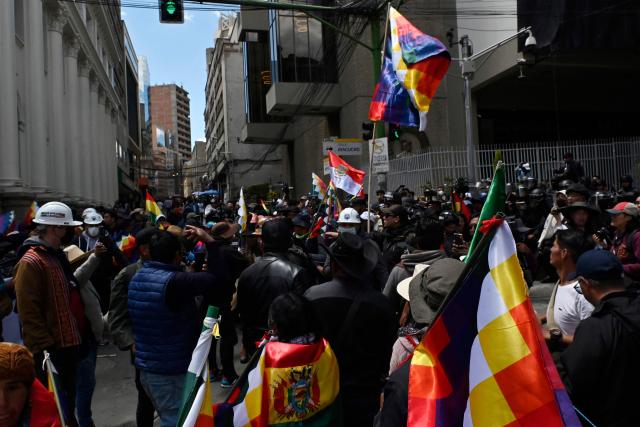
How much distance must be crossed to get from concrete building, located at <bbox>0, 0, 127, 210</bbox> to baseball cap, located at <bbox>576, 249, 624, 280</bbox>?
15.6m

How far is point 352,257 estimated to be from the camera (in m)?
3.17

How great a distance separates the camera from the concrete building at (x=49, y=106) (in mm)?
15031

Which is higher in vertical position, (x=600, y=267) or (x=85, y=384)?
(x=600, y=267)

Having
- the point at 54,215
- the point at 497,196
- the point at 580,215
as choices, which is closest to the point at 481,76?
the point at 580,215

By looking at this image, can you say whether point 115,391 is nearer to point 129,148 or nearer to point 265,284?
point 265,284

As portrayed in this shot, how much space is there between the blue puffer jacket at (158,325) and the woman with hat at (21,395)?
138 centimetres

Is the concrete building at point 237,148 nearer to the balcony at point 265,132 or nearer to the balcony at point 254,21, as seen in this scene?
the balcony at point 265,132

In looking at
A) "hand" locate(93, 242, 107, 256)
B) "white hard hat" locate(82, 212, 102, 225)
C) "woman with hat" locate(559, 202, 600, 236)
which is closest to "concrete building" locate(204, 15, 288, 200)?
"white hard hat" locate(82, 212, 102, 225)

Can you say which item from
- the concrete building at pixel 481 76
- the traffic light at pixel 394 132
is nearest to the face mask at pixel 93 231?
the traffic light at pixel 394 132

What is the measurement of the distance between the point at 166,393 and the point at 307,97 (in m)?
23.3

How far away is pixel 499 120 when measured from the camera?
97.2ft

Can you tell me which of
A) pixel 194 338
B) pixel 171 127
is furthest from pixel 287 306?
pixel 171 127

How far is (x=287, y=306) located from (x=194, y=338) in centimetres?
138

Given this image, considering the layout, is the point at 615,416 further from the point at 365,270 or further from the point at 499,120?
the point at 499,120
